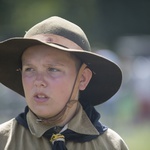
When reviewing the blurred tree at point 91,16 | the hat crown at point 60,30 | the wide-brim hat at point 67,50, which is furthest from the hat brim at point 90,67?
the blurred tree at point 91,16

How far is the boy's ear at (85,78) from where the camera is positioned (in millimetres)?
5746

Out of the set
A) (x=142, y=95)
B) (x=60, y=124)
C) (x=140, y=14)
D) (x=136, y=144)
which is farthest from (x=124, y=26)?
(x=60, y=124)

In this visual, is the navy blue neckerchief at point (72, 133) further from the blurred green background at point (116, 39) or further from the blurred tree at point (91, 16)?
the blurred tree at point (91, 16)

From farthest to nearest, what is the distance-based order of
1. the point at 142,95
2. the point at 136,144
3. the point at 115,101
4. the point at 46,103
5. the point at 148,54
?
the point at 148,54 < the point at 142,95 < the point at 115,101 < the point at 136,144 < the point at 46,103

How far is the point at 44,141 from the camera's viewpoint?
18.0ft

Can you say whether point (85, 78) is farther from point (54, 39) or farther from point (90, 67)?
point (54, 39)

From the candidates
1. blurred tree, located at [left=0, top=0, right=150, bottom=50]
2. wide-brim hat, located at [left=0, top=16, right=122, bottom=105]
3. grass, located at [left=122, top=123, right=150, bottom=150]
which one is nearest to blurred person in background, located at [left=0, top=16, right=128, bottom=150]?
wide-brim hat, located at [left=0, top=16, right=122, bottom=105]

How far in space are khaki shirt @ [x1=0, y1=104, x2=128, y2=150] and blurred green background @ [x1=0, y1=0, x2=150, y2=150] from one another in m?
6.87

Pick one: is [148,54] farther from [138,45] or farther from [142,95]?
[142,95]

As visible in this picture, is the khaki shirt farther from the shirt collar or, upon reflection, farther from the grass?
the grass

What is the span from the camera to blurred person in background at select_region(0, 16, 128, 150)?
17.7 ft

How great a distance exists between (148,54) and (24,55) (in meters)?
24.7

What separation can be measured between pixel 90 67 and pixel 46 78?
1.56ft

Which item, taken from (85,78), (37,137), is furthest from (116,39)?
(37,137)
